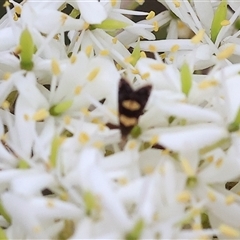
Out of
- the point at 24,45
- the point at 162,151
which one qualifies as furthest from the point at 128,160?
the point at 24,45

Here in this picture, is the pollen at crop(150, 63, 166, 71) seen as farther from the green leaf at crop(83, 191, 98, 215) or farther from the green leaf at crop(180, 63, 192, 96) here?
the green leaf at crop(83, 191, 98, 215)

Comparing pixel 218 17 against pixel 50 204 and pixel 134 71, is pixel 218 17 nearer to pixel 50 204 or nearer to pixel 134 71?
pixel 134 71

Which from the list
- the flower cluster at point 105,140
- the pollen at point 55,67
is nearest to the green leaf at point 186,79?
the flower cluster at point 105,140

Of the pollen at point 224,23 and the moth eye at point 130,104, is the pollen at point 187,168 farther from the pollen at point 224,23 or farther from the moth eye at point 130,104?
the pollen at point 224,23

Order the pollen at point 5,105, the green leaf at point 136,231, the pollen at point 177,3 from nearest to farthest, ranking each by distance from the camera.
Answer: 1. the green leaf at point 136,231
2. the pollen at point 5,105
3. the pollen at point 177,3

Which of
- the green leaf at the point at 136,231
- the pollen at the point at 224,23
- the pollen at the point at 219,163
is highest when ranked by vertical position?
the pollen at the point at 224,23

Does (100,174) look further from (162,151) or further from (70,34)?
(70,34)

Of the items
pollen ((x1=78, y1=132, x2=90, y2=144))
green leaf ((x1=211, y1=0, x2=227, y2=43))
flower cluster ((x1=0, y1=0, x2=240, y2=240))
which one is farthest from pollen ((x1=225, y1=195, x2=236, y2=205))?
green leaf ((x1=211, y1=0, x2=227, y2=43))
